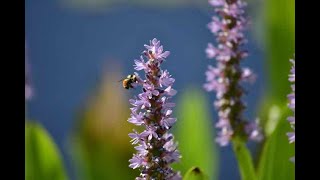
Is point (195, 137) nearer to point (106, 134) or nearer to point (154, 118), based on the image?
point (106, 134)

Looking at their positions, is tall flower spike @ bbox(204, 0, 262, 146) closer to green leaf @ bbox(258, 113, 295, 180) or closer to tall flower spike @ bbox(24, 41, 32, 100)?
green leaf @ bbox(258, 113, 295, 180)

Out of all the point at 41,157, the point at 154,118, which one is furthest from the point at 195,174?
the point at 41,157

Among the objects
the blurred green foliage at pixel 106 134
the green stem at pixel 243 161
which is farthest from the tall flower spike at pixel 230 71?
the blurred green foliage at pixel 106 134

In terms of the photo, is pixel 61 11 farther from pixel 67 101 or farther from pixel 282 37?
pixel 282 37
